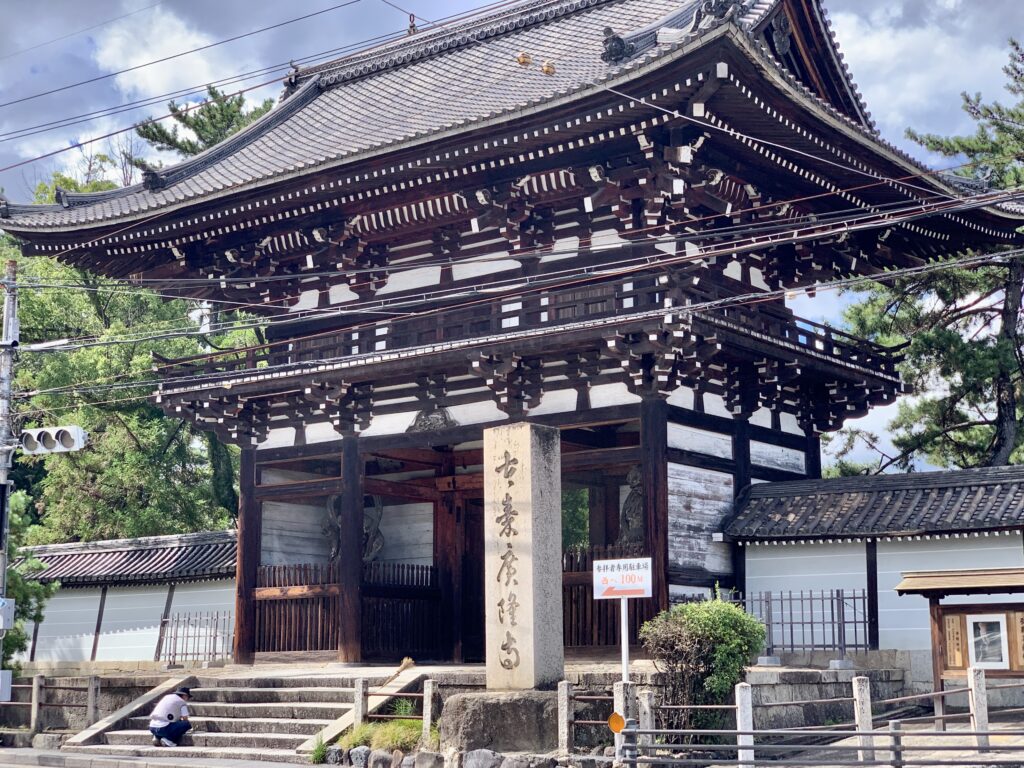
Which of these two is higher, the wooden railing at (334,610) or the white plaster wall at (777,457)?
the white plaster wall at (777,457)

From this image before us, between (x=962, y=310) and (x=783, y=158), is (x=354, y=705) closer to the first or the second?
(x=783, y=158)

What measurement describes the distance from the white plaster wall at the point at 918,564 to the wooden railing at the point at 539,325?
12.9 ft

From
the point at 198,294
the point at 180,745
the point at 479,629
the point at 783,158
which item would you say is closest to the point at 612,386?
the point at 783,158

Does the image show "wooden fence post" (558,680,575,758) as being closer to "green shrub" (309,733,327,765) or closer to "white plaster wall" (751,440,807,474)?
"green shrub" (309,733,327,765)

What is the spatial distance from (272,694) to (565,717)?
247 inches

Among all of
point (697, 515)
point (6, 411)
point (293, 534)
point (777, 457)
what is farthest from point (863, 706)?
point (293, 534)

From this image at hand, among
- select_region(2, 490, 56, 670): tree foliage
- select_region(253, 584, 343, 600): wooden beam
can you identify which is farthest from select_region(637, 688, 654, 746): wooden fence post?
select_region(2, 490, 56, 670): tree foliage

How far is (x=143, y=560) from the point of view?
2714 cm

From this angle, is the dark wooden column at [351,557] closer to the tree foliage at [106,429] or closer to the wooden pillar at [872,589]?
the wooden pillar at [872,589]

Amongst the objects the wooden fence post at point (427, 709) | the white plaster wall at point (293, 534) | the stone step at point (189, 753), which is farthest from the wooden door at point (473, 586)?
the wooden fence post at point (427, 709)

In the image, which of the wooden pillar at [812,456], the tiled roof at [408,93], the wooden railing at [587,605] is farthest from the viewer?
the wooden pillar at [812,456]

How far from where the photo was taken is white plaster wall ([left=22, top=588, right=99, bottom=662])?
27.7 meters

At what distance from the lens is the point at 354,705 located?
17734 mm

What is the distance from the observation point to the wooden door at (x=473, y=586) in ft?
80.3
